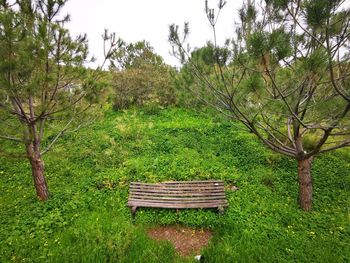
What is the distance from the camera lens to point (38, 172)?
5.73m

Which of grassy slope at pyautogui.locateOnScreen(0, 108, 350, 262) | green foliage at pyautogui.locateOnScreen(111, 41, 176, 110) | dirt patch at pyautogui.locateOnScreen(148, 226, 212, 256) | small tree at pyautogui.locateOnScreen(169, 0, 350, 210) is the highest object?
green foliage at pyautogui.locateOnScreen(111, 41, 176, 110)

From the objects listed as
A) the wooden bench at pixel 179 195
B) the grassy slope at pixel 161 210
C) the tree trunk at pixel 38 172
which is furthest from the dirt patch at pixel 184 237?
the tree trunk at pixel 38 172

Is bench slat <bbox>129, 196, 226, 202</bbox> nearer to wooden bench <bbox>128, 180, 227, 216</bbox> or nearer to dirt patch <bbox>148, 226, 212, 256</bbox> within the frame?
wooden bench <bbox>128, 180, 227, 216</bbox>

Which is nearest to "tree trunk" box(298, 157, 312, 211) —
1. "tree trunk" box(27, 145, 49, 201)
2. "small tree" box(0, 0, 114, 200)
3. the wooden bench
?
the wooden bench

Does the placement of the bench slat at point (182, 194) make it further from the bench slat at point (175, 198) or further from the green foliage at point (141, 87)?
the green foliage at point (141, 87)

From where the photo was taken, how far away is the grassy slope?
433cm

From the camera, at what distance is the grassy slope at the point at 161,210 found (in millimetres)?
4332

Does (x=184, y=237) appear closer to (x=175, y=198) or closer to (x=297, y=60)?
(x=175, y=198)

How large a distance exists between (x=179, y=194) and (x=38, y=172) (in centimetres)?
371

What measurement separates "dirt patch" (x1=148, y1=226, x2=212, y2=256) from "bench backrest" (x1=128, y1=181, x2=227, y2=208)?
1.87 feet

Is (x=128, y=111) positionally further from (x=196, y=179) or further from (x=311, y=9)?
(x=311, y=9)

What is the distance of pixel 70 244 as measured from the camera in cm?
450

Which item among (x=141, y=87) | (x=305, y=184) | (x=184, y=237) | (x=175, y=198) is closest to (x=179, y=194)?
(x=175, y=198)

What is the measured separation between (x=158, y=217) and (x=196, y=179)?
1.76 meters
